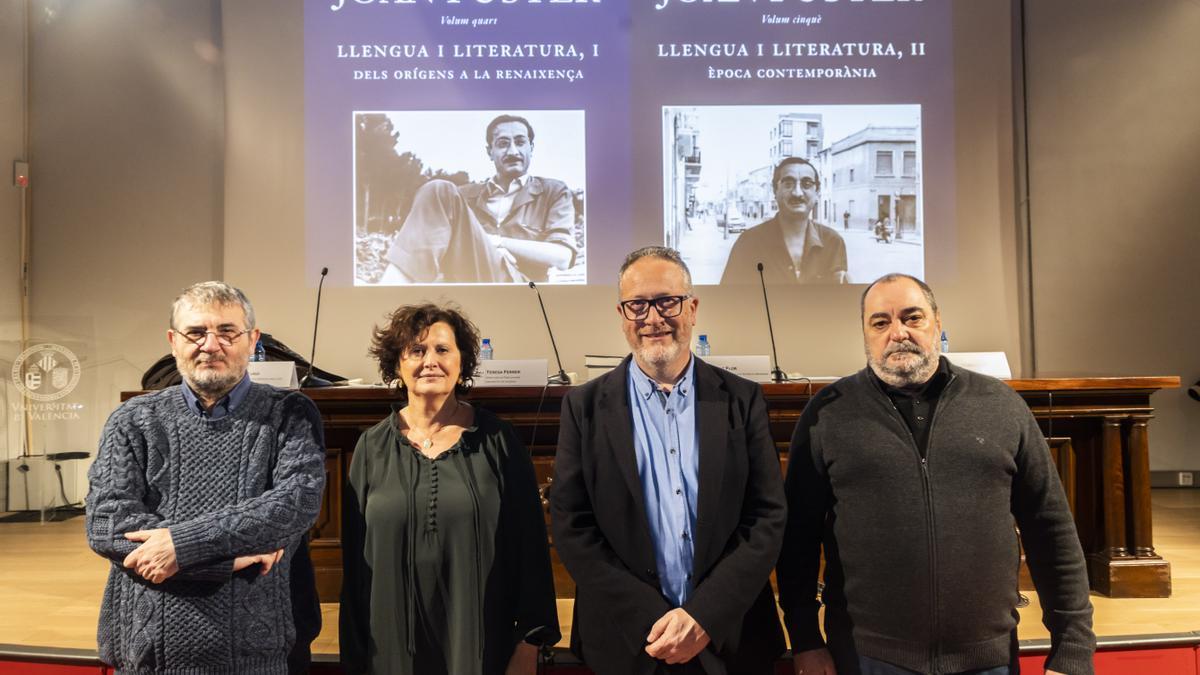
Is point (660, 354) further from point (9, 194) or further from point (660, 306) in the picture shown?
point (9, 194)

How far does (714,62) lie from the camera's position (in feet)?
16.3

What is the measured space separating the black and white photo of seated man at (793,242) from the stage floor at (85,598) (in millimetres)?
2384

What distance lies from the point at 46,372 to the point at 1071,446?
251 inches

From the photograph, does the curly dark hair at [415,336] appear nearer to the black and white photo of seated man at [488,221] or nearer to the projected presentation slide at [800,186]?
the black and white photo of seated man at [488,221]

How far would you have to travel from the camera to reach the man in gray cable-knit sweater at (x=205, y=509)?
5.26ft

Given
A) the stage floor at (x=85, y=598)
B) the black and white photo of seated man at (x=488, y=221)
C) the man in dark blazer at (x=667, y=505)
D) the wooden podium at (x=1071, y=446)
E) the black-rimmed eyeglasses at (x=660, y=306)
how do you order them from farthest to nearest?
the black and white photo of seated man at (x=488, y=221)
the wooden podium at (x=1071, y=446)
the stage floor at (x=85, y=598)
the black-rimmed eyeglasses at (x=660, y=306)
the man in dark blazer at (x=667, y=505)

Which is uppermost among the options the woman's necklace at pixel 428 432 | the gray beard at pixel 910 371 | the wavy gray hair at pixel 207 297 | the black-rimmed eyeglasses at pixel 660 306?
the wavy gray hair at pixel 207 297

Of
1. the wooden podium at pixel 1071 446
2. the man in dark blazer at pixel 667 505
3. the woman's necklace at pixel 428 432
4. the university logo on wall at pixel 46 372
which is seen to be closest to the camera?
the man in dark blazer at pixel 667 505

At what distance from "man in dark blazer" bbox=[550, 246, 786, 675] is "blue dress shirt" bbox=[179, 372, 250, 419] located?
77 centimetres

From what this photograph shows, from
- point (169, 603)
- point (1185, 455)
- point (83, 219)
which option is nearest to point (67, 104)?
point (83, 219)

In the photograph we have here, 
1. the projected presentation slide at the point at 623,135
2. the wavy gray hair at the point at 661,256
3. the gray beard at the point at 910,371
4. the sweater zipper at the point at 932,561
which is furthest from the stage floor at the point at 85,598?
the projected presentation slide at the point at 623,135

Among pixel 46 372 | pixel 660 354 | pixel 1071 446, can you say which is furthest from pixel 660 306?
pixel 46 372

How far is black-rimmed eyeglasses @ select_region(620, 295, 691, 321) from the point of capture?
168 centimetres

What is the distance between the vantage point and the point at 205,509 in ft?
5.41
